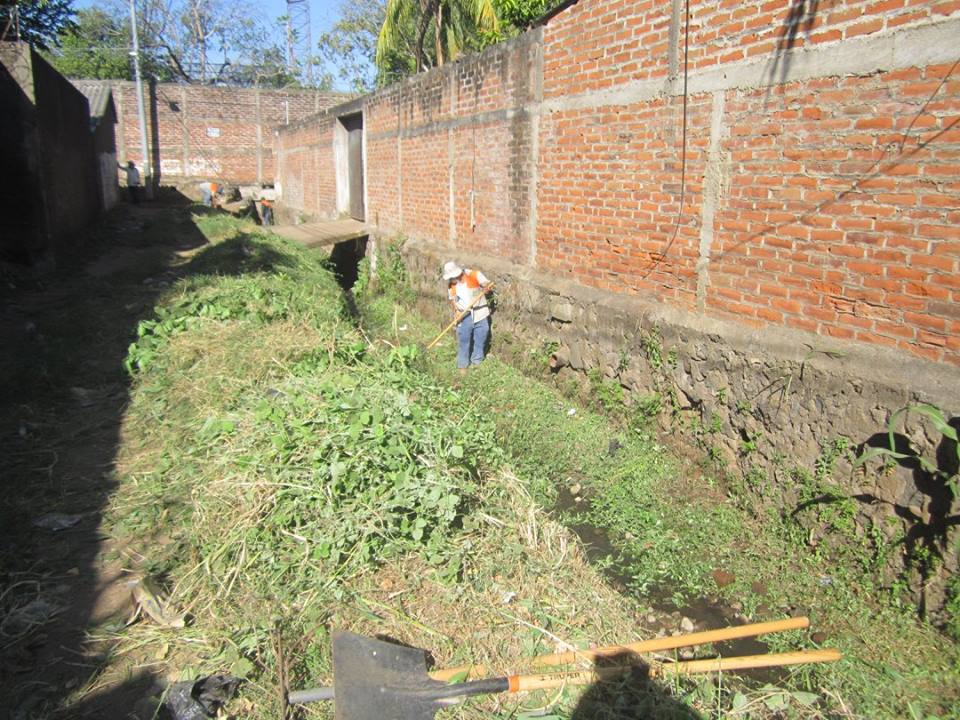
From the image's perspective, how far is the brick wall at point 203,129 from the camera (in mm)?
28938

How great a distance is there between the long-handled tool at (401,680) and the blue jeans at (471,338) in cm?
527

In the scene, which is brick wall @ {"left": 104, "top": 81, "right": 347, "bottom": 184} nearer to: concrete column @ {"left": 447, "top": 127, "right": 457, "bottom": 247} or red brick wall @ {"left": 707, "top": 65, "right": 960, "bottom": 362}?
concrete column @ {"left": 447, "top": 127, "right": 457, "bottom": 247}

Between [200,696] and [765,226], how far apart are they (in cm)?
422

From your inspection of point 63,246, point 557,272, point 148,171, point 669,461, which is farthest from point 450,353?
point 148,171

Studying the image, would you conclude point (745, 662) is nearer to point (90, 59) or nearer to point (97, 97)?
point (97, 97)

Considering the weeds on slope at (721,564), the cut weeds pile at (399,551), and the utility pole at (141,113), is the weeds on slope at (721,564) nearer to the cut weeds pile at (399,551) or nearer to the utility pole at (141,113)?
the cut weeds pile at (399,551)

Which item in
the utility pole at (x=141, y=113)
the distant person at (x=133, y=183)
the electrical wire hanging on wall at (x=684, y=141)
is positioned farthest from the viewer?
the utility pole at (x=141, y=113)

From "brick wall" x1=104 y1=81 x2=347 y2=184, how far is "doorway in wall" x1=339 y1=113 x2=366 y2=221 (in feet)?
46.8

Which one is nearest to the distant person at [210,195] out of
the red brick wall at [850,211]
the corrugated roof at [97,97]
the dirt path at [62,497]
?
the corrugated roof at [97,97]

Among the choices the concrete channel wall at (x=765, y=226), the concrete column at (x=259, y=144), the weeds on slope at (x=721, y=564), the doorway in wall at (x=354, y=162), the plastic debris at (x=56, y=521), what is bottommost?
the weeds on slope at (x=721, y=564)

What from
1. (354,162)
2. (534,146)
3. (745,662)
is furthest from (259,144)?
(745,662)

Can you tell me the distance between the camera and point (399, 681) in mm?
2971

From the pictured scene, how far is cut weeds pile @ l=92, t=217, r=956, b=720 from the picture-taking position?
3.11 m

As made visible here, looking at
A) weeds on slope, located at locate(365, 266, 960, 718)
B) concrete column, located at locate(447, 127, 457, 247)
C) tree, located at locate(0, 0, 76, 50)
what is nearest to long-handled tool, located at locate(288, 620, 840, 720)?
weeds on slope, located at locate(365, 266, 960, 718)
